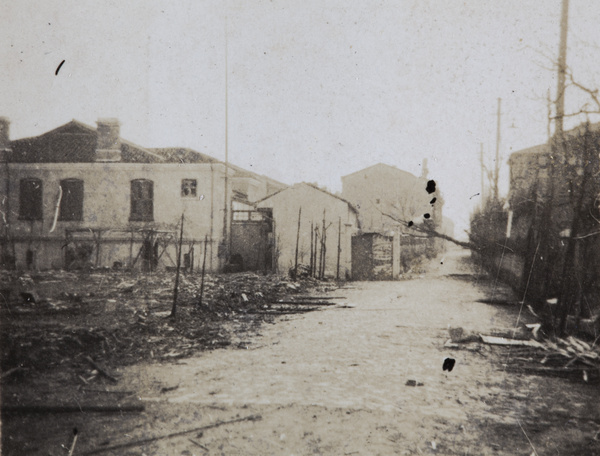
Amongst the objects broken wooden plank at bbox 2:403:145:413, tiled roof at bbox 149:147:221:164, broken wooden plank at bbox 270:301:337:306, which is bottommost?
broken wooden plank at bbox 270:301:337:306

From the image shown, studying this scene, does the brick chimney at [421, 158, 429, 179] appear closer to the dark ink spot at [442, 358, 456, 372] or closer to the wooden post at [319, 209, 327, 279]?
the dark ink spot at [442, 358, 456, 372]

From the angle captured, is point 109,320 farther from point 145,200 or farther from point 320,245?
point 320,245

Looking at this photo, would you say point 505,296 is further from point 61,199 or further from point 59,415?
point 61,199

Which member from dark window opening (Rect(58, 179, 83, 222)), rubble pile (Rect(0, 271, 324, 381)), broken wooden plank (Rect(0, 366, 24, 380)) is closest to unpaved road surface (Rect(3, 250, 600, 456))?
rubble pile (Rect(0, 271, 324, 381))

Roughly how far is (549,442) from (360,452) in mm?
1645

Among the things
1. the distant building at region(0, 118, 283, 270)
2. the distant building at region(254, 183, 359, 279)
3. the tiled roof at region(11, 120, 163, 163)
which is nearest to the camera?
the distant building at region(0, 118, 283, 270)

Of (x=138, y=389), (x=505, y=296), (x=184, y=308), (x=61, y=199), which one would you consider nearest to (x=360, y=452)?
(x=138, y=389)

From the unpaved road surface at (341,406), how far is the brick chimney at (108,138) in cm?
321

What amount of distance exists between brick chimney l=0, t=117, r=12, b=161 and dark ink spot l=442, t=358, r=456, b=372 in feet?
19.5

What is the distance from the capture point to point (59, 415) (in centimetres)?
366

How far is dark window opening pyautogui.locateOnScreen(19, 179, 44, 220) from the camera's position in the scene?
181 inches

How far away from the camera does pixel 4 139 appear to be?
4824 mm

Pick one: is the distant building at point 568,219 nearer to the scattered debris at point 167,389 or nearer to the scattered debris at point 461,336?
the scattered debris at point 461,336

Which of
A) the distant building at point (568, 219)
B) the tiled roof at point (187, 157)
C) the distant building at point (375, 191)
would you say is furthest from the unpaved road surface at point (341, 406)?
the distant building at point (375, 191)
